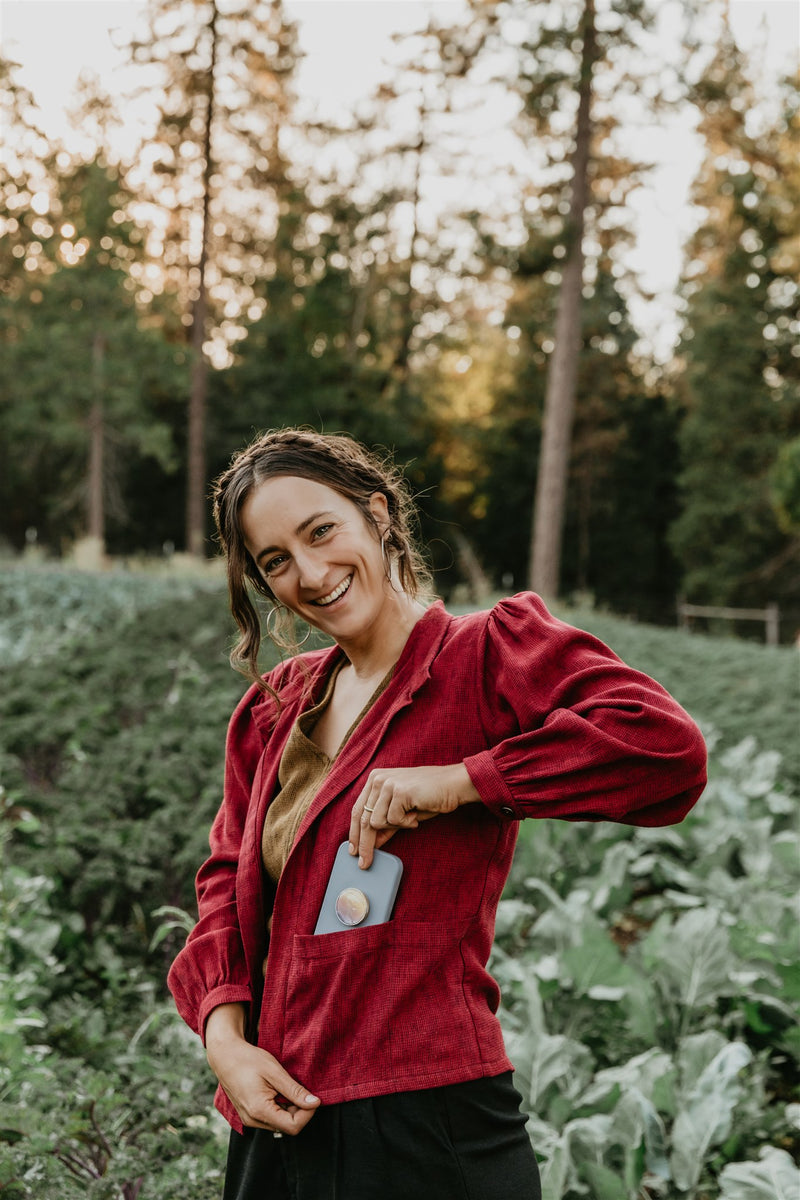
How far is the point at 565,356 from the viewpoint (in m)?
16.2

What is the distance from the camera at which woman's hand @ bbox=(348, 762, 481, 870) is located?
1.38m

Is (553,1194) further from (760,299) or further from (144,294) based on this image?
(760,299)

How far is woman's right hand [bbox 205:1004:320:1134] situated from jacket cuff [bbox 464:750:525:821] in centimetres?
47

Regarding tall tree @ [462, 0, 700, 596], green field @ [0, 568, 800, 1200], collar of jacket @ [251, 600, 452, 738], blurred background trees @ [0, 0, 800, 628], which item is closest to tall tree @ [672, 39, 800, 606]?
blurred background trees @ [0, 0, 800, 628]

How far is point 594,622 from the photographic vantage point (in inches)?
537

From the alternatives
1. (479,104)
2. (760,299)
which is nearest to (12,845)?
(479,104)

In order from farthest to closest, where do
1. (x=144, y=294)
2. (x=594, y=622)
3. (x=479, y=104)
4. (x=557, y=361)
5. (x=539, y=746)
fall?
(x=144, y=294) < (x=479, y=104) < (x=557, y=361) < (x=594, y=622) < (x=539, y=746)

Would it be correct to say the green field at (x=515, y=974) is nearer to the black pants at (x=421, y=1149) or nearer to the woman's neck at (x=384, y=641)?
the woman's neck at (x=384, y=641)

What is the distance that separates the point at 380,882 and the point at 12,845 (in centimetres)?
330

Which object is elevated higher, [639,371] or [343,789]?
[639,371]

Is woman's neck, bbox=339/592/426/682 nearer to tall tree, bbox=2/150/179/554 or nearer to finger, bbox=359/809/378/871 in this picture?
finger, bbox=359/809/378/871

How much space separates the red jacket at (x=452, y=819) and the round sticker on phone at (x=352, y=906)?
2 cm

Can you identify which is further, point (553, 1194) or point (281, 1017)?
point (553, 1194)

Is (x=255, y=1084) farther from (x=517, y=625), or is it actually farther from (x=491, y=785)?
(x=517, y=625)
